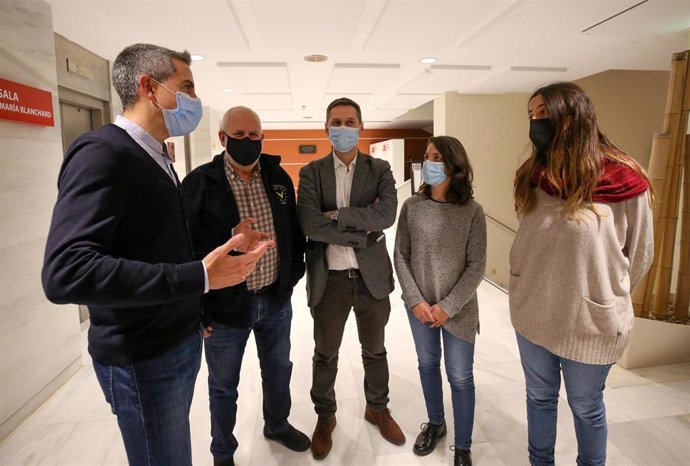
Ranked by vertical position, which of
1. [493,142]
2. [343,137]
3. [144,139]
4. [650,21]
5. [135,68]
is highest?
[650,21]

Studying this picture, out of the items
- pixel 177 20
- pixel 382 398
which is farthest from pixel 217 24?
pixel 382 398

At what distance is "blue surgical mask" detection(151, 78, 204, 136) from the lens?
1223mm

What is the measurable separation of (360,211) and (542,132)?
0.82 meters

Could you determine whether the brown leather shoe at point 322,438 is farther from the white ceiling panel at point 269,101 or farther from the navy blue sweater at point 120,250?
the white ceiling panel at point 269,101

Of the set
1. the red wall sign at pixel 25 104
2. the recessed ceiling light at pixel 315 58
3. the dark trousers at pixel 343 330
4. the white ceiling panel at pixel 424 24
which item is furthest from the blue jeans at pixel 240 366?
the recessed ceiling light at pixel 315 58

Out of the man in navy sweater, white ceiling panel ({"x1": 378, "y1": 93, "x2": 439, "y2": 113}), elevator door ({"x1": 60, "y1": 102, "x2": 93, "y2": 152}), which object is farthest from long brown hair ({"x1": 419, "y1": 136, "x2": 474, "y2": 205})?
white ceiling panel ({"x1": 378, "y1": 93, "x2": 439, "y2": 113})

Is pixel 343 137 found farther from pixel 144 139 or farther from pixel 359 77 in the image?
pixel 359 77

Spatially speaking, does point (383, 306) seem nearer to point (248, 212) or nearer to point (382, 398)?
point (382, 398)

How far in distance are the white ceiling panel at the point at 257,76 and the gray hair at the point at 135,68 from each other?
129 inches

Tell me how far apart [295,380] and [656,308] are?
9.46 feet

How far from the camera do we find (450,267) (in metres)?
1.85

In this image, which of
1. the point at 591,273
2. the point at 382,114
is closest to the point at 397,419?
the point at 591,273

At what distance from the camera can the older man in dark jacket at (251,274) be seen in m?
1.72

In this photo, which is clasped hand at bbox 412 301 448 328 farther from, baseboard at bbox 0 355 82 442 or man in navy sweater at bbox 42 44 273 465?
baseboard at bbox 0 355 82 442
